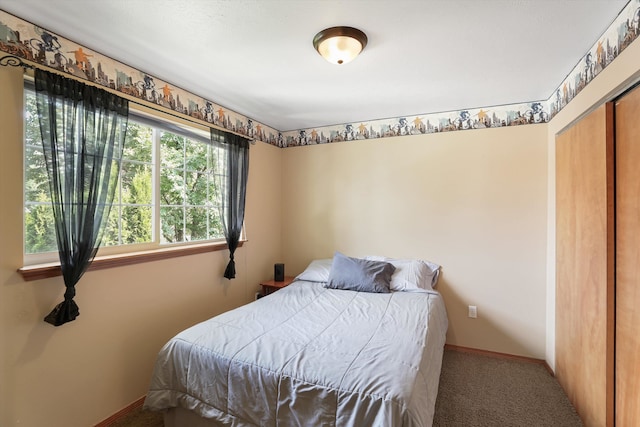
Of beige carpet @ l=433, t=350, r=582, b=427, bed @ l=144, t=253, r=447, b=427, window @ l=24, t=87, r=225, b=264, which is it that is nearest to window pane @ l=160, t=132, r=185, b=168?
window @ l=24, t=87, r=225, b=264

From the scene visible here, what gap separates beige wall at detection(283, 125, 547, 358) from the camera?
2.66 metres

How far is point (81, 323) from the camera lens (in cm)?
174

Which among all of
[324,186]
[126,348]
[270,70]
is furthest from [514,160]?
[126,348]

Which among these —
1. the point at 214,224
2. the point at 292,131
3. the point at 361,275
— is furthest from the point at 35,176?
the point at 292,131

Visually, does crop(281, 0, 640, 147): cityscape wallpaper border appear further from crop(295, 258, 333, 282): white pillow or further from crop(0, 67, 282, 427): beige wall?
crop(0, 67, 282, 427): beige wall

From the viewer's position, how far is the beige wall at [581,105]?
1422mm

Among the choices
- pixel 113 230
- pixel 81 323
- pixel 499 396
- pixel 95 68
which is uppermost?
pixel 95 68

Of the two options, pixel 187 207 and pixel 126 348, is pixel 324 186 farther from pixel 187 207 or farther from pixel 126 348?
pixel 126 348

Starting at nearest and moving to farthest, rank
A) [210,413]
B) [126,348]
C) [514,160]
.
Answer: [210,413] < [126,348] < [514,160]

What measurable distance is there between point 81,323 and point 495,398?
2.87 metres

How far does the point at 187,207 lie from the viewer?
2539mm

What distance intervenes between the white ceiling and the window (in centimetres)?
45

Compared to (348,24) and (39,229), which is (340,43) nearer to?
(348,24)

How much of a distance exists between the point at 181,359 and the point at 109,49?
1.95 metres
